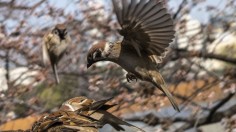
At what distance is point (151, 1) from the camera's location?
8.26 ft

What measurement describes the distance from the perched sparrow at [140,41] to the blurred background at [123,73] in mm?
2654

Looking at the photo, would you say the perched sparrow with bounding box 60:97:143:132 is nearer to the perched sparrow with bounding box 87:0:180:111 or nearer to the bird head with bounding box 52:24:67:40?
the perched sparrow with bounding box 87:0:180:111

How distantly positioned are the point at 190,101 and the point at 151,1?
11.6 ft

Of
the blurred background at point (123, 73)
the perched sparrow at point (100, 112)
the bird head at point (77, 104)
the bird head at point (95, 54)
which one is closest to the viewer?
the perched sparrow at point (100, 112)

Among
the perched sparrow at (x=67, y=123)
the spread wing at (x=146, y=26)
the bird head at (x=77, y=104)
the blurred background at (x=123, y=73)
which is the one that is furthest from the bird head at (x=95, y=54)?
the blurred background at (x=123, y=73)

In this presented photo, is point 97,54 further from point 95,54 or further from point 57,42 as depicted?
point 57,42

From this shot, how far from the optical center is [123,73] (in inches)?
258

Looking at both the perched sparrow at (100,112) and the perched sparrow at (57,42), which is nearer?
the perched sparrow at (100,112)

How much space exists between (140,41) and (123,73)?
146 inches

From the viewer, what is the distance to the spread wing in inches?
98.0

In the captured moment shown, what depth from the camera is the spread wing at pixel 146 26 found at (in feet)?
8.17

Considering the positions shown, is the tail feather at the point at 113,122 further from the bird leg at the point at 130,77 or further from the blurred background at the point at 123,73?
the blurred background at the point at 123,73

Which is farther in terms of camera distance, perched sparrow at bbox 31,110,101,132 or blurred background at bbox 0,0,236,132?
blurred background at bbox 0,0,236,132

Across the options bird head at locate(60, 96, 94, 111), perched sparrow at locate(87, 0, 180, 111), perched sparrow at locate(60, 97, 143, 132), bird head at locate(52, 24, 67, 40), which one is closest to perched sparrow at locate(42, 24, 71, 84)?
bird head at locate(52, 24, 67, 40)
